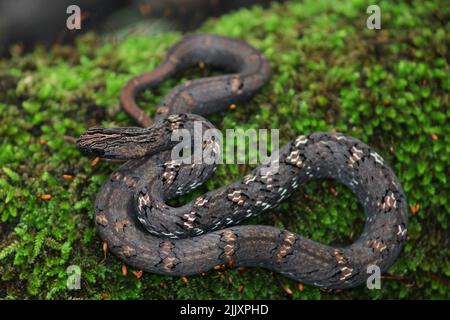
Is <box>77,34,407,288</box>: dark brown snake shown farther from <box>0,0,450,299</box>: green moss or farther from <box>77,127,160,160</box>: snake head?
<box>0,0,450,299</box>: green moss

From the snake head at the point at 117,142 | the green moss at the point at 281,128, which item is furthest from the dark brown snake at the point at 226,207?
the green moss at the point at 281,128

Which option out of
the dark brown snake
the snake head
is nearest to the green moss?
the dark brown snake

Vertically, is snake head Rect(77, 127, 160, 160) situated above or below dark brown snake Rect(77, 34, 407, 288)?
above

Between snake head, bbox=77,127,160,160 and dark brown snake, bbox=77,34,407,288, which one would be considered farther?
snake head, bbox=77,127,160,160

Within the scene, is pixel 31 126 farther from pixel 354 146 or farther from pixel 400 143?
pixel 400 143

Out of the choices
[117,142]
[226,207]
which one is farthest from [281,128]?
[117,142]

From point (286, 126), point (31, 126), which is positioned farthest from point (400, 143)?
point (31, 126)
